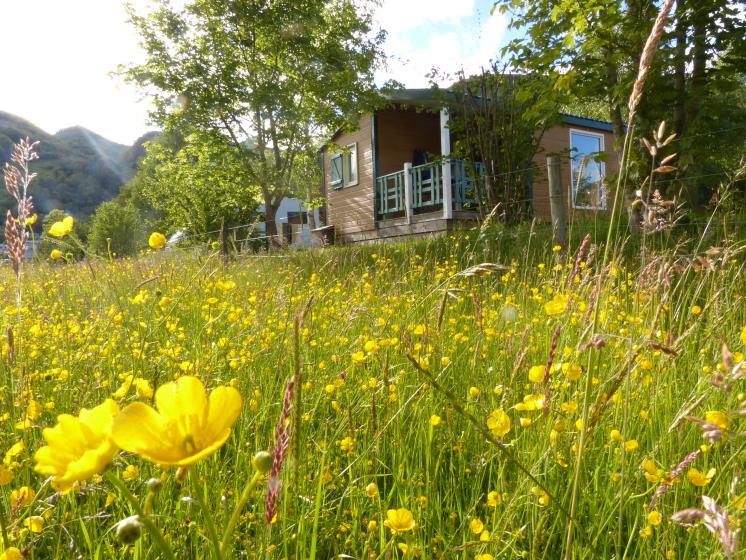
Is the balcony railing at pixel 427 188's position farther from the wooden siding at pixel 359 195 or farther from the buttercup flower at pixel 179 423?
the buttercup flower at pixel 179 423

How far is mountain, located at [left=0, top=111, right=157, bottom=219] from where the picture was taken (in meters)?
87.9

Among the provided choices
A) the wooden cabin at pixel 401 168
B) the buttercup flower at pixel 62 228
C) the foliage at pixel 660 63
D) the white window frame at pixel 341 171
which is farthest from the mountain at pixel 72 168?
the buttercup flower at pixel 62 228

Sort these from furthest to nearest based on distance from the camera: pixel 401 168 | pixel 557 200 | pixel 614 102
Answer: pixel 401 168
pixel 614 102
pixel 557 200

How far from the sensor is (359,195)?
16.0 m

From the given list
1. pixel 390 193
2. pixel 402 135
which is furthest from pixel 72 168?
pixel 390 193

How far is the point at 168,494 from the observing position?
1.34 metres

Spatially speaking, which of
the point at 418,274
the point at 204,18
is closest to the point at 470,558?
the point at 418,274

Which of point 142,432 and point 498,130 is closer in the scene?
point 142,432

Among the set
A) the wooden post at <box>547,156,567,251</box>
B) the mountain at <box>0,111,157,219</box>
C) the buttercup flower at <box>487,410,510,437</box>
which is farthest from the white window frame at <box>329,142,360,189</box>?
the mountain at <box>0,111,157,219</box>

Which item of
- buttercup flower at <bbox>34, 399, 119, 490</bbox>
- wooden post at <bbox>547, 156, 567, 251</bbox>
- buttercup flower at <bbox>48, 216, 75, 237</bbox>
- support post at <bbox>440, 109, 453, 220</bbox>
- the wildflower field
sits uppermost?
support post at <bbox>440, 109, 453, 220</bbox>

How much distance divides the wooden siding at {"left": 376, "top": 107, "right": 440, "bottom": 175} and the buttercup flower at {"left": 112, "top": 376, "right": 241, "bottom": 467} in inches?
584

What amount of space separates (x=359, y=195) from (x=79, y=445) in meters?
15.8

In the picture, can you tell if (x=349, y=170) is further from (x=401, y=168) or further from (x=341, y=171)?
(x=401, y=168)

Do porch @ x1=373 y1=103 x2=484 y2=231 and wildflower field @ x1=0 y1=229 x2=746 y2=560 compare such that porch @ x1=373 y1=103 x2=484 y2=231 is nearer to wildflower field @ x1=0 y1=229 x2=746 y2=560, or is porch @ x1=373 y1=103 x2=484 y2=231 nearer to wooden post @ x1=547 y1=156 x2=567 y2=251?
wooden post @ x1=547 y1=156 x2=567 y2=251
